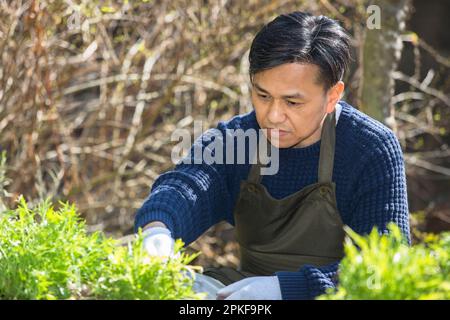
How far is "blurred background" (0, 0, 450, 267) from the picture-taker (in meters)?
4.03

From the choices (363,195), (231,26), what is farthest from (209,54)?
(363,195)

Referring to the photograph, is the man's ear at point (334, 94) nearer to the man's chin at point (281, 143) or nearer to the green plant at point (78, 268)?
the man's chin at point (281, 143)

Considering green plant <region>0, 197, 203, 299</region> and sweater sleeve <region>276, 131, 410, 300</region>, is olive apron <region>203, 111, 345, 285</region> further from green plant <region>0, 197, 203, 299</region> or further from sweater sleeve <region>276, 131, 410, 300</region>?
green plant <region>0, 197, 203, 299</region>

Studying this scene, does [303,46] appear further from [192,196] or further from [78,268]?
[78,268]

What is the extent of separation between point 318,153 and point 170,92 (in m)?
1.91

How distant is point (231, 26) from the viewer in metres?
4.39

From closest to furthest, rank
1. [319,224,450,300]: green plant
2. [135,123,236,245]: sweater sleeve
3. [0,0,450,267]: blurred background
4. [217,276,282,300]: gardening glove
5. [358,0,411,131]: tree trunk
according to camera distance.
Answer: [319,224,450,300]: green plant < [217,276,282,300]: gardening glove < [135,123,236,245]: sweater sleeve < [358,0,411,131]: tree trunk < [0,0,450,267]: blurred background

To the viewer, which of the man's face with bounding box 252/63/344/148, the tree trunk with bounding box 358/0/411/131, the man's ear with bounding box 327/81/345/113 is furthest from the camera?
the tree trunk with bounding box 358/0/411/131

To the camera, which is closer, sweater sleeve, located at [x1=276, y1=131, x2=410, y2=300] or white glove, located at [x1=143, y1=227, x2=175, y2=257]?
white glove, located at [x1=143, y1=227, x2=175, y2=257]

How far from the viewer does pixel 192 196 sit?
96.3 inches

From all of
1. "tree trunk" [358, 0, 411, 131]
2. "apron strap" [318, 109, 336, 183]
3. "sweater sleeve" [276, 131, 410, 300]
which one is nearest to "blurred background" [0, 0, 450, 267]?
"tree trunk" [358, 0, 411, 131]

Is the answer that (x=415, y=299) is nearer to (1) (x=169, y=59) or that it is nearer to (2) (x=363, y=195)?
(2) (x=363, y=195)

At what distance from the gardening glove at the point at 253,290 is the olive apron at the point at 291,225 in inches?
17.5

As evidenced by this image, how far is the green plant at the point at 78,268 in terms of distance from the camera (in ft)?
5.47
